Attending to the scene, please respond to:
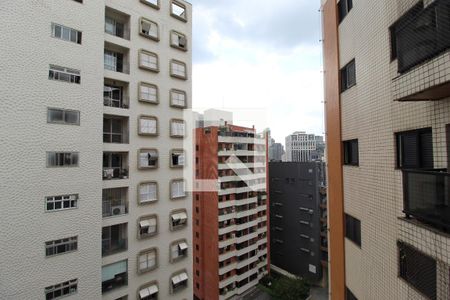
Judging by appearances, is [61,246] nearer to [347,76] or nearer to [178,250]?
[178,250]

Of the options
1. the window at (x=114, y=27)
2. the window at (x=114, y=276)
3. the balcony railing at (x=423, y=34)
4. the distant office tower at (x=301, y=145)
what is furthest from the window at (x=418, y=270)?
the distant office tower at (x=301, y=145)

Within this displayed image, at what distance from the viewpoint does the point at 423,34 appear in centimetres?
320

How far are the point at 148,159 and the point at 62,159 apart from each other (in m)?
3.75

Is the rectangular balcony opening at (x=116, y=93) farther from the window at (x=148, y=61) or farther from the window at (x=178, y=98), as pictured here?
the window at (x=178, y=98)

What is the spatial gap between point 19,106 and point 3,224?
3.90m

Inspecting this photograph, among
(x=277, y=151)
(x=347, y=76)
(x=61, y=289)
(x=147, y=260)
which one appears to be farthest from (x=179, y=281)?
(x=277, y=151)

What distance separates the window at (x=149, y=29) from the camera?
12336mm

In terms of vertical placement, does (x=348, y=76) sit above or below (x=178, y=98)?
below

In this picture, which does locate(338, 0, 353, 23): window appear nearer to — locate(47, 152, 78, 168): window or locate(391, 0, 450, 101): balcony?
locate(391, 0, 450, 101): balcony

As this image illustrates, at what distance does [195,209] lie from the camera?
2728cm

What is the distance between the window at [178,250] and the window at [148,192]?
9.05 feet

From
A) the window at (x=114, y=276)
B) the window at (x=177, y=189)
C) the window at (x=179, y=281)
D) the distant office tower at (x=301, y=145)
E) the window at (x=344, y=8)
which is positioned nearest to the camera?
the window at (x=344, y=8)

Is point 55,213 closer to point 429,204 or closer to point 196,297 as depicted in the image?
point 429,204

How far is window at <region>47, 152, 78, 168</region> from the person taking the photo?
902 centimetres
